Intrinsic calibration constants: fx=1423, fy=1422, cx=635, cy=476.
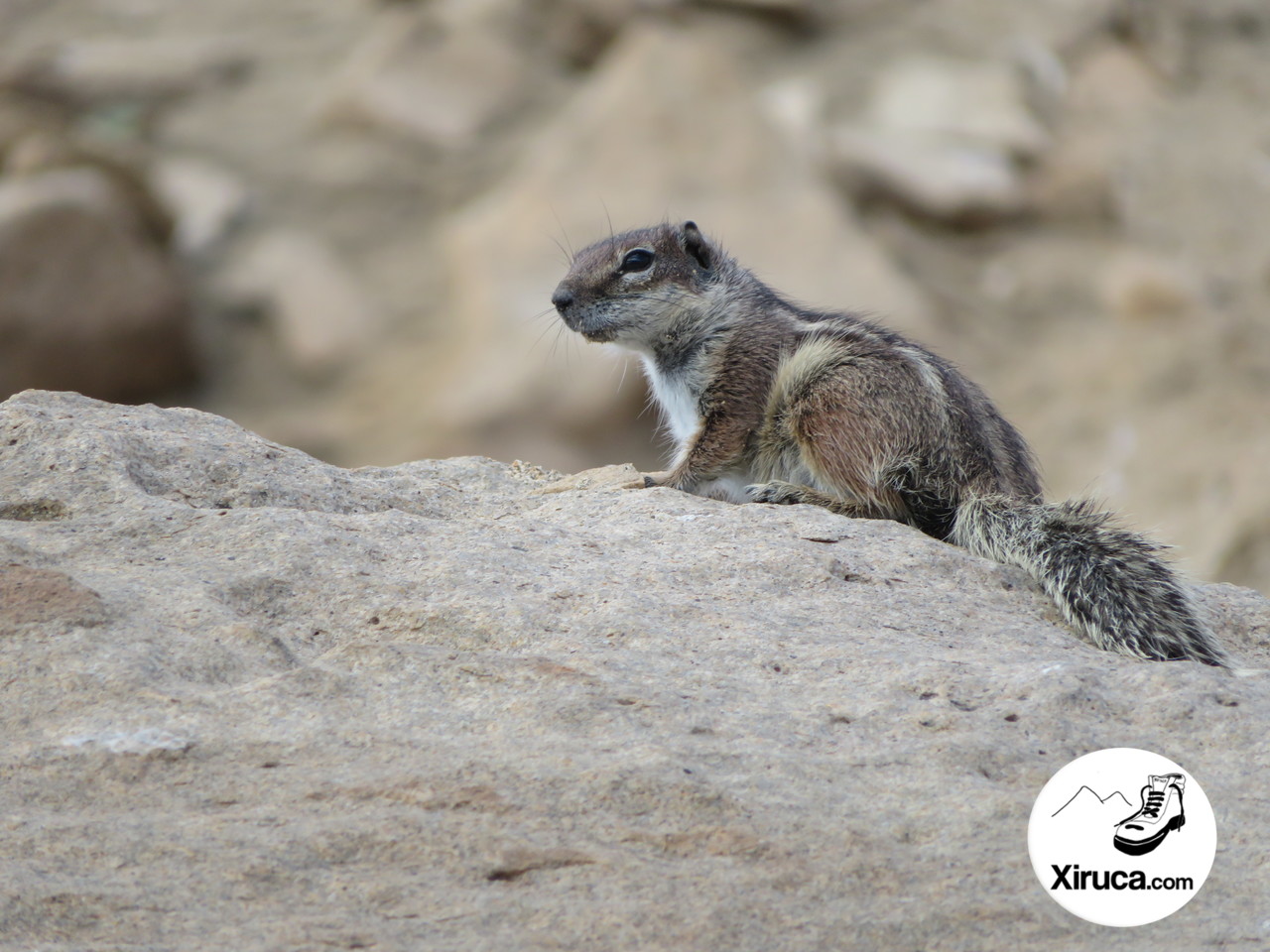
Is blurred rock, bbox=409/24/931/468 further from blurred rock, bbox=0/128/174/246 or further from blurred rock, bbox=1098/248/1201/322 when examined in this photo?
blurred rock, bbox=0/128/174/246

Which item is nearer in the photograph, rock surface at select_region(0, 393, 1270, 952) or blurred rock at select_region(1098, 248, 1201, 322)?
rock surface at select_region(0, 393, 1270, 952)

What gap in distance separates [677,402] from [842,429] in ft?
2.95

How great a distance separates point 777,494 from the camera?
4.78 meters

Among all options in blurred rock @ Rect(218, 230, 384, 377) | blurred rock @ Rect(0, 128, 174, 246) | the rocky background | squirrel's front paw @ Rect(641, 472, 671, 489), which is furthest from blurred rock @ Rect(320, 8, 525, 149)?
squirrel's front paw @ Rect(641, 472, 671, 489)

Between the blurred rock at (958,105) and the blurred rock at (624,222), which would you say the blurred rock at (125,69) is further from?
the blurred rock at (958,105)

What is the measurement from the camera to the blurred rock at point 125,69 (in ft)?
49.2

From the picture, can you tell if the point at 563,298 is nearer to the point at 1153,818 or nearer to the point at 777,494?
the point at 777,494

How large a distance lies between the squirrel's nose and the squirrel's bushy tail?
170 centimetres

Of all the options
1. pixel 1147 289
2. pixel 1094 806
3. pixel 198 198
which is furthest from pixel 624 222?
pixel 1094 806

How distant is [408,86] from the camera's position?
14.8 m

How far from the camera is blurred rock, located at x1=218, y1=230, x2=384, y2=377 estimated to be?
13.2m

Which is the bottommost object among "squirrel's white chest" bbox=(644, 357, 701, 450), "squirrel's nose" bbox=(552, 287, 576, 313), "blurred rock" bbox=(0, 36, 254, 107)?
"squirrel's white chest" bbox=(644, 357, 701, 450)

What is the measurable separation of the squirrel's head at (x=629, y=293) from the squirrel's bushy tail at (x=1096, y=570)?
1482 millimetres

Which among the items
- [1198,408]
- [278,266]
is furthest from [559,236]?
[1198,408]
